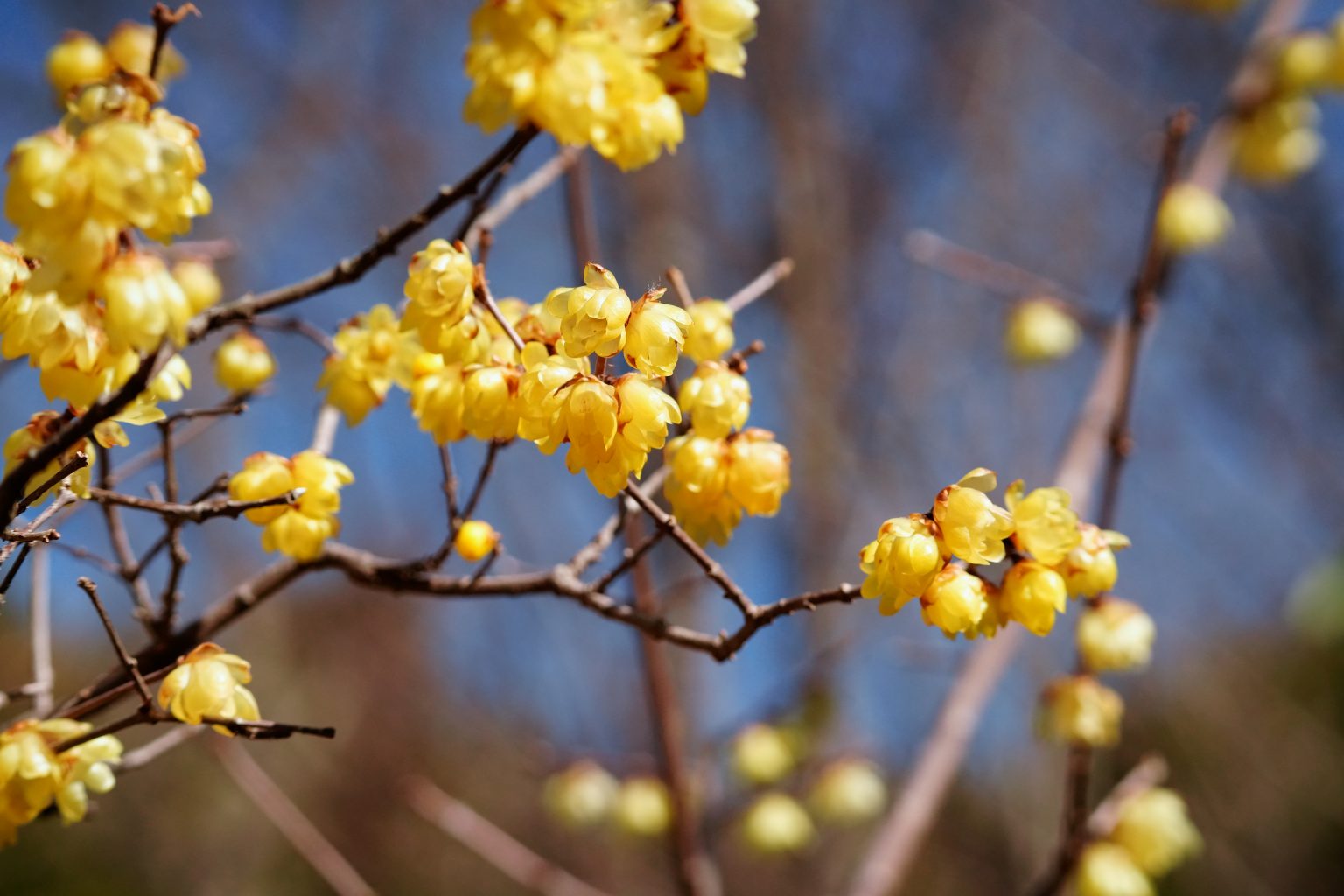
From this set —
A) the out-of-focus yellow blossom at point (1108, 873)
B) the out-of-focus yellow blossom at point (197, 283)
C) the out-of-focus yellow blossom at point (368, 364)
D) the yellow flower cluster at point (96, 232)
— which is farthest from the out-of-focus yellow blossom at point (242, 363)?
the out-of-focus yellow blossom at point (1108, 873)

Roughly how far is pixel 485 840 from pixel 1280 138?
318 centimetres

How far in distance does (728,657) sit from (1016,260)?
16.2 feet

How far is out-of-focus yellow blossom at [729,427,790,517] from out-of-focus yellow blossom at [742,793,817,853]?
1.74 metres

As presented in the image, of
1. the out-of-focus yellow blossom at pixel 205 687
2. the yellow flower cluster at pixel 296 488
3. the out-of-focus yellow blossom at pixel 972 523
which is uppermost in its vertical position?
the out-of-focus yellow blossom at pixel 972 523

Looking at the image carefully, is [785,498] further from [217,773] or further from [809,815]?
[217,773]

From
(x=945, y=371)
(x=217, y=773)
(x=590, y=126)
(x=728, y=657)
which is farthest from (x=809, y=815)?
(x=217, y=773)

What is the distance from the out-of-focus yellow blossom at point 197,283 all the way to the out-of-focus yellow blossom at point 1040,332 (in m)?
2.23

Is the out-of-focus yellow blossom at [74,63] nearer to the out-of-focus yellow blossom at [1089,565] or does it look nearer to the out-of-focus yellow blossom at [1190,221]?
the out-of-focus yellow blossom at [1089,565]

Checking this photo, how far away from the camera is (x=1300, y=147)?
302 centimetres

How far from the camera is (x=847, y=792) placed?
272 centimetres

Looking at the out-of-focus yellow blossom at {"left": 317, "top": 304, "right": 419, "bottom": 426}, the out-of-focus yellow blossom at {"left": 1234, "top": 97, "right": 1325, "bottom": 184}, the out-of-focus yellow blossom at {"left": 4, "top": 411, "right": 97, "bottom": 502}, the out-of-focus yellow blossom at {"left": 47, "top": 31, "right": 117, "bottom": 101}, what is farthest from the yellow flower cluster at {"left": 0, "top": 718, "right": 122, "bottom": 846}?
the out-of-focus yellow blossom at {"left": 1234, "top": 97, "right": 1325, "bottom": 184}

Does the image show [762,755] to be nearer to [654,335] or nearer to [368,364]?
[368,364]

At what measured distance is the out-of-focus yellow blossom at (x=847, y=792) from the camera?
271cm

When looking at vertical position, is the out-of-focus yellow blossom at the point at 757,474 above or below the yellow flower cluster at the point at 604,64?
below
